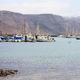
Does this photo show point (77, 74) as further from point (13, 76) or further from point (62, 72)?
point (13, 76)

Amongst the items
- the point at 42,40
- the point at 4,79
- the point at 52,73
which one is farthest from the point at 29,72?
the point at 42,40

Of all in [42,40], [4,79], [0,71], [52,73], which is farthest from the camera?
[42,40]

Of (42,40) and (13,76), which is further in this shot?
(42,40)

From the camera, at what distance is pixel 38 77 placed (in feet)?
100

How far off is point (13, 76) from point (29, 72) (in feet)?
12.9

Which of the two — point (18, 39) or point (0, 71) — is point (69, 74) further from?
point (18, 39)

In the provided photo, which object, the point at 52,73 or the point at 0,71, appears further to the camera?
the point at 52,73

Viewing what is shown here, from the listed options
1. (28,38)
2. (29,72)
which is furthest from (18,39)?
(29,72)

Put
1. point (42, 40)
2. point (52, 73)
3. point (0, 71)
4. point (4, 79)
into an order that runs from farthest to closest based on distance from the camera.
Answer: point (42, 40) < point (52, 73) < point (0, 71) < point (4, 79)

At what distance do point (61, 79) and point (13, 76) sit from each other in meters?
5.20

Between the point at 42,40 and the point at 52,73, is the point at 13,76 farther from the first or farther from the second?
the point at 42,40

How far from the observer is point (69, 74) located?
32.6m

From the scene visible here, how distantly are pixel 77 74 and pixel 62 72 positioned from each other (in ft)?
7.48

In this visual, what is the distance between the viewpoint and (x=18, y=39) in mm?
155125
